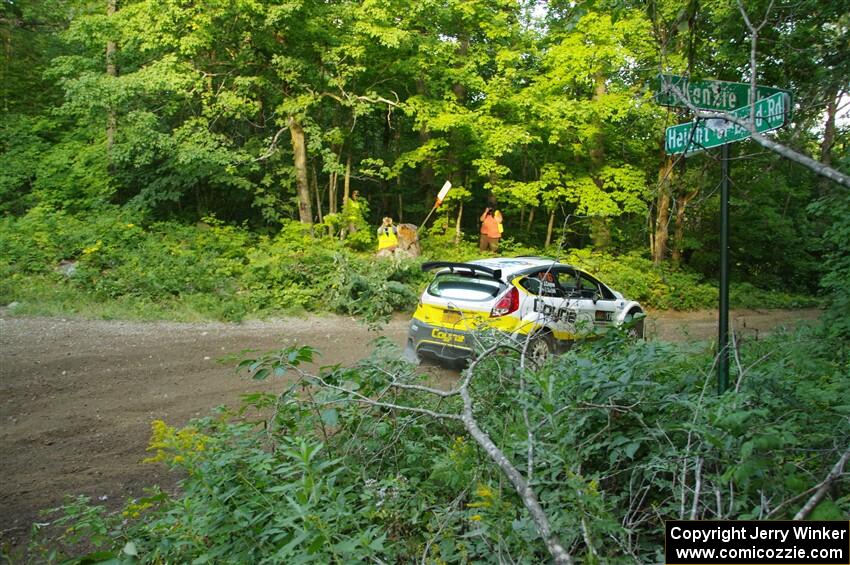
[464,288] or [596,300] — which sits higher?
[464,288]

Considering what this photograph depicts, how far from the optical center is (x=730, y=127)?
12.6 feet

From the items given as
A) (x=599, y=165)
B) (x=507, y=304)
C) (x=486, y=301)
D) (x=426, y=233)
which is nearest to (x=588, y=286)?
(x=507, y=304)

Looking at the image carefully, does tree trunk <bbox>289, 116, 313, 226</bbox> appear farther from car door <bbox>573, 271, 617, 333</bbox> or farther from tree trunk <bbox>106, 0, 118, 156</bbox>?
car door <bbox>573, 271, 617, 333</bbox>

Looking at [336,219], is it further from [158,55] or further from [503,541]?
[503,541]

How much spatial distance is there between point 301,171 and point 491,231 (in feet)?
20.2

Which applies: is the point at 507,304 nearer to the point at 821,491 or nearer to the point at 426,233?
the point at 821,491

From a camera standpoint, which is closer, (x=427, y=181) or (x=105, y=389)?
(x=105, y=389)

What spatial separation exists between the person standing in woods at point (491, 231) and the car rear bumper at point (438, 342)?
429 inches

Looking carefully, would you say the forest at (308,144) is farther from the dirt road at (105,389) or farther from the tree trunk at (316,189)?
the dirt road at (105,389)

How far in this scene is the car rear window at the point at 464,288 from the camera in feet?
25.2

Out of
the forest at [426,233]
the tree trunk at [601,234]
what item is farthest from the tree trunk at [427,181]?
the tree trunk at [601,234]

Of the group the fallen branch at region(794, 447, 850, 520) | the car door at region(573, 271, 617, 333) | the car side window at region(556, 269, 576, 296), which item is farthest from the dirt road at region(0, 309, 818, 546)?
the fallen branch at region(794, 447, 850, 520)

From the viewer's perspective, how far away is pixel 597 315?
8.67m

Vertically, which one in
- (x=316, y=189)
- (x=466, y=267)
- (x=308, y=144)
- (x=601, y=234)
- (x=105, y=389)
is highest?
(x=308, y=144)
